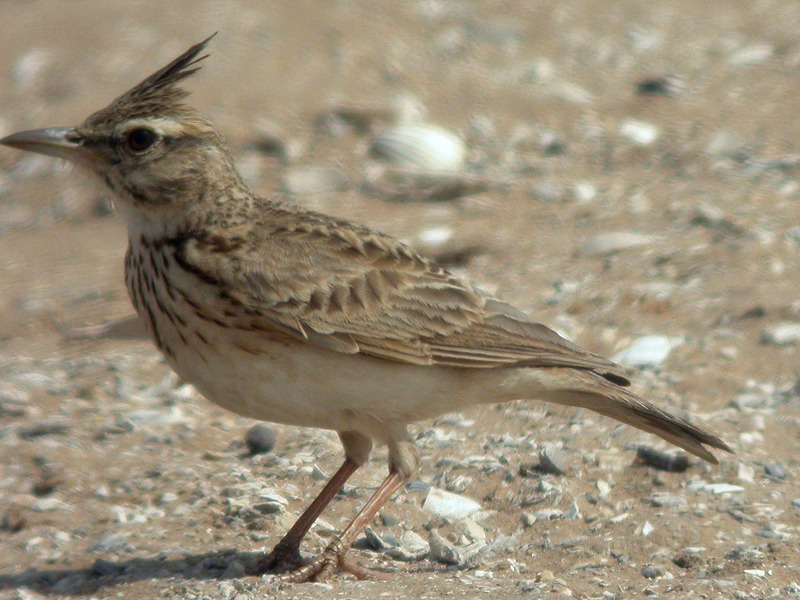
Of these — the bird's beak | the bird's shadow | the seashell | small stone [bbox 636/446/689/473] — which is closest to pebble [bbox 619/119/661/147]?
the seashell

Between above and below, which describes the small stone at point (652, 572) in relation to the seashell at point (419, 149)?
below

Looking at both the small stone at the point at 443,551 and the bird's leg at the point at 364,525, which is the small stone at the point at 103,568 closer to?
the bird's leg at the point at 364,525

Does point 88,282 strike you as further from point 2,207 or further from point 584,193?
point 584,193

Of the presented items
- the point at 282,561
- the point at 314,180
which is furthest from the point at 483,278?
the point at 282,561

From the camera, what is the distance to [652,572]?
4816 mm

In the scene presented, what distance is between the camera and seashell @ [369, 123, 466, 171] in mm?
9633

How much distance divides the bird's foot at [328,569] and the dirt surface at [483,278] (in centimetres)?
8

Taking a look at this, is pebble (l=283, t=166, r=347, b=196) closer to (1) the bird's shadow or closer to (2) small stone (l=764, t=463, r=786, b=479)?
(2) small stone (l=764, t=463, r=786, b=479)

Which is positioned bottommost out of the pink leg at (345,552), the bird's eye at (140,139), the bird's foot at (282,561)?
the bird's foot at (282,561)

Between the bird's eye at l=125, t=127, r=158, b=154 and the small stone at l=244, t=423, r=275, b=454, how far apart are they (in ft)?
5.61

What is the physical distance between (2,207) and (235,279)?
622 cm

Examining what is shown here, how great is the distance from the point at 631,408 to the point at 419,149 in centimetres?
511

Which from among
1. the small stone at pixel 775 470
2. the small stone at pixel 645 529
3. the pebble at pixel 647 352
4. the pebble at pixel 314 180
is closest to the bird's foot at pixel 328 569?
the small stone at pixel 645 529

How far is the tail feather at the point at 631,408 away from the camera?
491 cm
